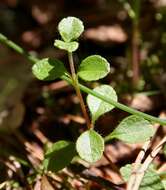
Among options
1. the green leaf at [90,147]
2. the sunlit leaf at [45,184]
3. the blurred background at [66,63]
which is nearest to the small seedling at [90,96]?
the green leaf at [90,147]

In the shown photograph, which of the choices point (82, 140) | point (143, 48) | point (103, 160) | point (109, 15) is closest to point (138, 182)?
point (82, 140)

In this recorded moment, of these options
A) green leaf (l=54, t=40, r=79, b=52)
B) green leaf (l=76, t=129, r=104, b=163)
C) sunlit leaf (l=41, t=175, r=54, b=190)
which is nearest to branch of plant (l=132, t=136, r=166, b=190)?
green leaf (l=76, t=129, r=104, b=163)

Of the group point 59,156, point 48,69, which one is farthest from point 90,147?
point 48,69

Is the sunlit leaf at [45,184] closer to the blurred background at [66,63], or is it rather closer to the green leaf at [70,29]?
the blurred background at [66,63]

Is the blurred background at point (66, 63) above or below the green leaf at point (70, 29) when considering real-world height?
below

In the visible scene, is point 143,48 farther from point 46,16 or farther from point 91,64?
point 91,64

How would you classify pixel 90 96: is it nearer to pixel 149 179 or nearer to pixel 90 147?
pixel 90 147
